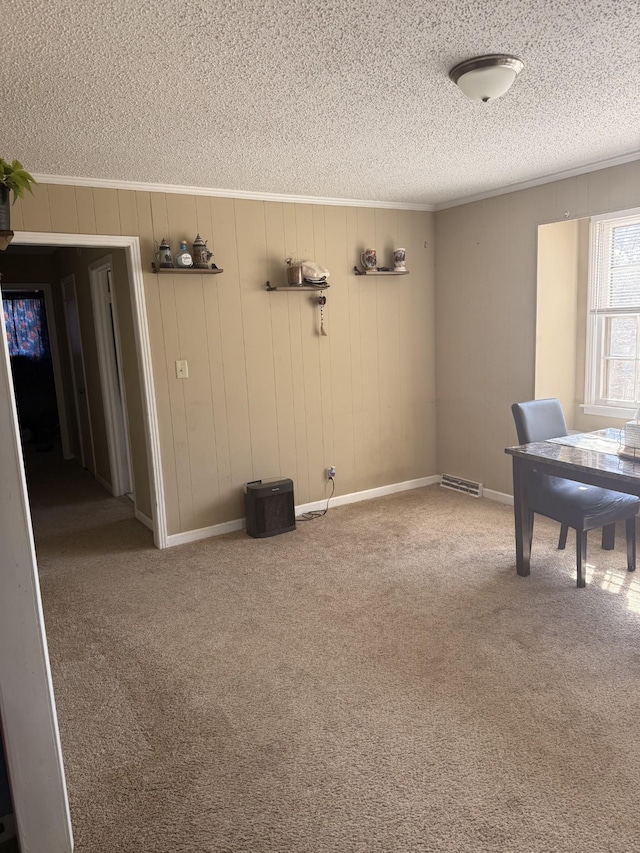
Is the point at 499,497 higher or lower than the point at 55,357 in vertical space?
lower

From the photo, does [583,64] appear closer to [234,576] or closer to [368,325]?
[368,325]

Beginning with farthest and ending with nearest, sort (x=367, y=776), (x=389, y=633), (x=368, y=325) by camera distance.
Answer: (x=368, y=325)
(x=389, y=633)
(x=367, y=776)

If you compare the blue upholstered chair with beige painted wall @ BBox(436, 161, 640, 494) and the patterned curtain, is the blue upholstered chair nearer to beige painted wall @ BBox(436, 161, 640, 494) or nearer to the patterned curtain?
beige painted wall @ BBox(436, 161, 640, 494)

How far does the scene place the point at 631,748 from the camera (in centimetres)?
213

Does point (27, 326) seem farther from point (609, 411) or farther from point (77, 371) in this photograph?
point (609, 411)

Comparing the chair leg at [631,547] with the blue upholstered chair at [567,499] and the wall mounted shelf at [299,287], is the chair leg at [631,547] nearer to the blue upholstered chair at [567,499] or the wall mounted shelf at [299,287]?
the blue upholstered chair at [567,499]

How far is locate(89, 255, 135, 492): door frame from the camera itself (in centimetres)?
534

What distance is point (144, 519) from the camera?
4.81 meters

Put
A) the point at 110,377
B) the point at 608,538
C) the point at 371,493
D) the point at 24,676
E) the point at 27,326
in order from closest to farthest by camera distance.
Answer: the point at 24,676 < the point at 608,538 < the point at 371,493 < the point at 110,377 < the point at 27,326

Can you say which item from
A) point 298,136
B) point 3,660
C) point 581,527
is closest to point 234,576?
point 581,527

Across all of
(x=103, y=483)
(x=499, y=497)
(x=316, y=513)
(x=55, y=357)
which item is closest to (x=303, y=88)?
(x=316, y=513)

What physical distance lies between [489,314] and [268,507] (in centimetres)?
237

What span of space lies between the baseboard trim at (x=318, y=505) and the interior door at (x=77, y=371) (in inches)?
102

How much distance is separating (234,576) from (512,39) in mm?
3078
